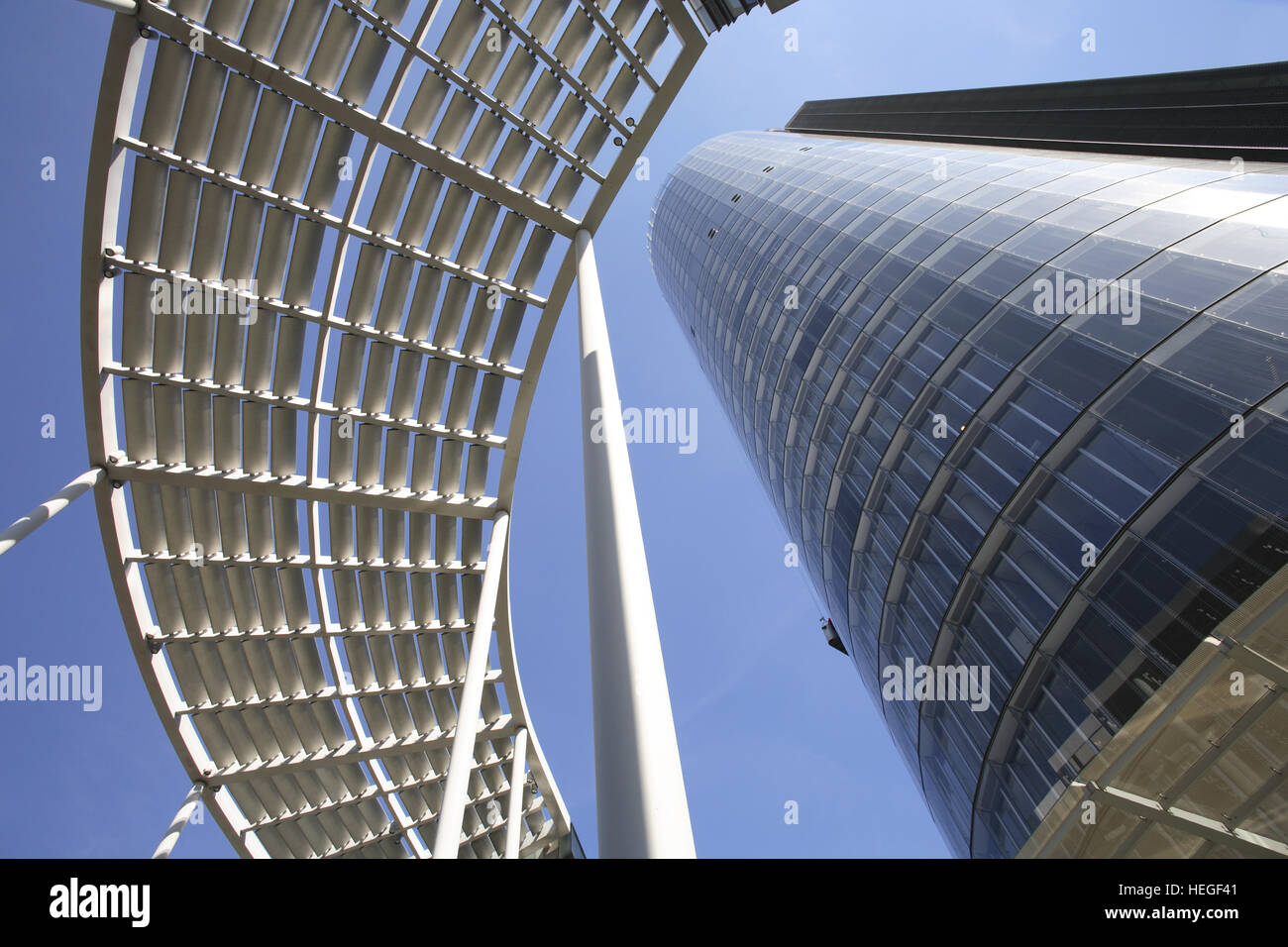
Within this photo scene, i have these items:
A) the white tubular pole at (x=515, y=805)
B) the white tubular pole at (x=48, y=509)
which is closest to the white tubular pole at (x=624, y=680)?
the white tubular pole at (x=48, y=509)

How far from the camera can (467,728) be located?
14.2 metres

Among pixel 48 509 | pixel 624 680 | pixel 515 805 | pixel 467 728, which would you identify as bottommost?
pixel 515 805

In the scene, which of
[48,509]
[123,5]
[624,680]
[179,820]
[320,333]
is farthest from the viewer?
[179,820]

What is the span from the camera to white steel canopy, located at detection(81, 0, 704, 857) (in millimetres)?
13742

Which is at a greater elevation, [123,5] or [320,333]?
[123,5]

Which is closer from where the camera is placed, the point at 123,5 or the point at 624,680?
the point at 624,680

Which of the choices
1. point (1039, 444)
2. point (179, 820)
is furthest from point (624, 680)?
point (179, 820)

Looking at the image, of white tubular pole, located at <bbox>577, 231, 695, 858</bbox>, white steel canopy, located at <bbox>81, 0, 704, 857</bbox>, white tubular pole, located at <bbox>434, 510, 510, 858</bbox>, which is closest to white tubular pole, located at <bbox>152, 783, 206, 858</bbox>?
white steel canopy, located at <bbox>81, 0, 704, 857</bbox>

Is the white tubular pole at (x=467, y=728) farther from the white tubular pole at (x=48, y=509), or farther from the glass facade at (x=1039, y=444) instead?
the glass facade at (x=1039, y=444)

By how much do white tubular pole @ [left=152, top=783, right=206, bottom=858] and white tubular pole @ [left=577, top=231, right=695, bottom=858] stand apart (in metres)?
18.1

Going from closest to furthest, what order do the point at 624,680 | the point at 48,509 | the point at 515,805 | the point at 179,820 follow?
the point at 624,680 < the point at 48,509 < the point at 179,820 < the point at 515,805

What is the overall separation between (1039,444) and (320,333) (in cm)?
1621

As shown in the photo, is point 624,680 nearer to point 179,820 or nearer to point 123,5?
point 123,5
